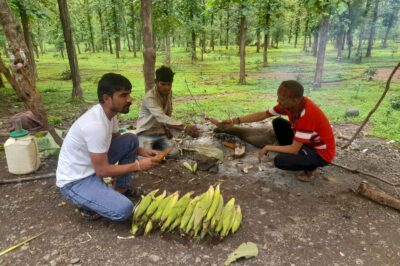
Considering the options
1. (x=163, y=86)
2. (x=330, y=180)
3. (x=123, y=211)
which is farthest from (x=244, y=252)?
(x=163, y=86)

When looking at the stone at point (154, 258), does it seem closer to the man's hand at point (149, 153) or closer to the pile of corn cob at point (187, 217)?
the pile of corn cob at point (187, 217)

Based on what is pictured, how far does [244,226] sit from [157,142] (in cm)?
228

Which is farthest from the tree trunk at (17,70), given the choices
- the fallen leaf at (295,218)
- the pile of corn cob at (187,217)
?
the fallen leaf at (295,218)

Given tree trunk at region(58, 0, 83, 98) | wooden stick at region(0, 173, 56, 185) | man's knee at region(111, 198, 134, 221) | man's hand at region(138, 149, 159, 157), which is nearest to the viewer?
man's knee at region(111, 198, 134, 221)

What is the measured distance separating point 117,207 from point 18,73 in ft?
7.45

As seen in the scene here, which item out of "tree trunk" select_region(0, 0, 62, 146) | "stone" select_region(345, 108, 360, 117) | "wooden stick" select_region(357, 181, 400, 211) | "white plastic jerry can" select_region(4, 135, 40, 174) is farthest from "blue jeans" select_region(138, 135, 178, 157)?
"stone" select_region(345, 108, 360, 117)

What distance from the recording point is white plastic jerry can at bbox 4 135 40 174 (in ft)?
13.0

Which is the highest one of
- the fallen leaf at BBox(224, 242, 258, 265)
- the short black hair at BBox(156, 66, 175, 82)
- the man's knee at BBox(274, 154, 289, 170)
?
the short black hair at BBox(156, 66, 175, 82)

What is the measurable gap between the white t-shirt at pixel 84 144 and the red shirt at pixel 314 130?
2163mm

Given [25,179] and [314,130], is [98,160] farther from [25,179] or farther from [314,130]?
[314,130]

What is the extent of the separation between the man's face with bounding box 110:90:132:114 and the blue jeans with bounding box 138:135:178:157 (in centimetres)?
188

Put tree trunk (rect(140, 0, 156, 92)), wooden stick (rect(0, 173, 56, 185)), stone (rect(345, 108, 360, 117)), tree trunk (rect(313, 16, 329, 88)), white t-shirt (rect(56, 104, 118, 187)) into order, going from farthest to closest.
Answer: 1. tree trunk (rect(313, 16, 329, 88))
2. stone (rect(345, 108, 360, 117))
3. tree trunk (rect(140, 0, 156, 92))
4. wooden stick (rect(0, 173, 56, 185))
5. white t-shirt (rect(56, 104, 118, 187))

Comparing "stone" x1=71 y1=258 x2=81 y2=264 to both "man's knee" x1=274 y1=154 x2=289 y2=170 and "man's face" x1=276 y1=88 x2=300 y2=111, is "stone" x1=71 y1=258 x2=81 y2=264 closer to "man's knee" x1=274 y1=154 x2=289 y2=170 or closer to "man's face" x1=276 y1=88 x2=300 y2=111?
"man's knee" x1=274 y1=154 x2=289 y2=170

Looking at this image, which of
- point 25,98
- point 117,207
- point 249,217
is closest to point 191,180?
point 249,217
